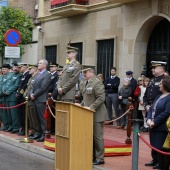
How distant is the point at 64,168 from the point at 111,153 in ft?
8.46

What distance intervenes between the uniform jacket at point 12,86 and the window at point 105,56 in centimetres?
557

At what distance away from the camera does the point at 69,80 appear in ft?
40.0

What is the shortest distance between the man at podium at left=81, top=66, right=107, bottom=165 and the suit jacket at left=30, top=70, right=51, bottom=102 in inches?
118

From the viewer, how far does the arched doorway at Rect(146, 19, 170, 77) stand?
1764 centimetres

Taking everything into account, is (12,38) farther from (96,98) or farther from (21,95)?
(96,98)

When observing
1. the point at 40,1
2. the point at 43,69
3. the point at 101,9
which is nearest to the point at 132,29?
the point at 101,9

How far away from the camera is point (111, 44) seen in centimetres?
2019

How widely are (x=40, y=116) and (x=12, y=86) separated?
7.53 ft

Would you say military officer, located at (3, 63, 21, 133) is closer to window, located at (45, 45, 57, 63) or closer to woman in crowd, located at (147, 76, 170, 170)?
woman in crowd, located at (147, 76, 170, 170)

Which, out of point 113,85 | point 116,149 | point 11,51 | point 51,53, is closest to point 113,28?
point 113,85

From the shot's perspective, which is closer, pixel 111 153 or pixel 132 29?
pixel 111 153

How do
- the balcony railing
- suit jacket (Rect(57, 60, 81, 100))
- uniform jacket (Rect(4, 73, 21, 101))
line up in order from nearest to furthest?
1. suit jacket (Rect(57, 60, 81, 100))
2. uniform jacket (Rect(4, 73, 21, 101))
3. the balcony railing

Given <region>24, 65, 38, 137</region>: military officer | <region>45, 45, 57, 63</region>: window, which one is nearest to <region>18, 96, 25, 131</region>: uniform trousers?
<region>24, 65, 38, 137</region>: military officer

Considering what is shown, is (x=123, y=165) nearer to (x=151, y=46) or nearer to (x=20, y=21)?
(x=151, y=46)
